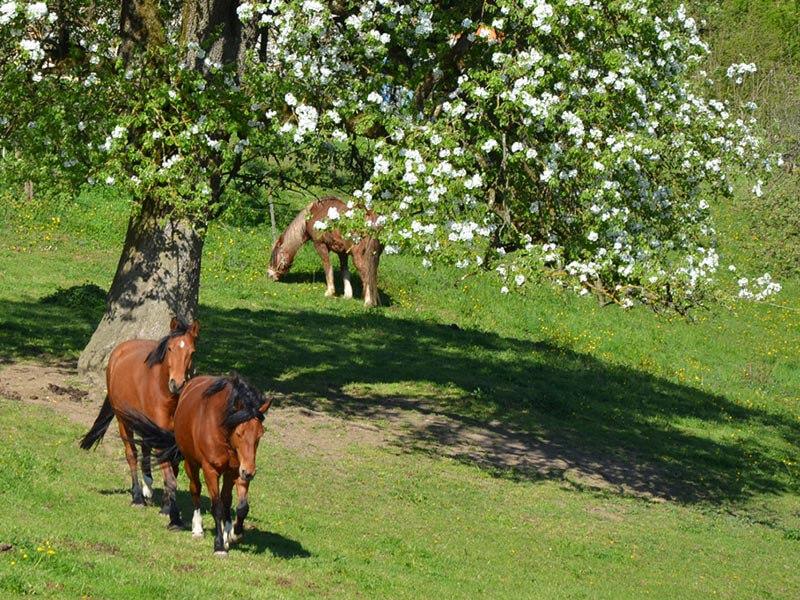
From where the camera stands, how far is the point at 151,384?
51.4 ft

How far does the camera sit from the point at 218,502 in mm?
14031

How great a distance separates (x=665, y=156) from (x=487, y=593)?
10.5 meters

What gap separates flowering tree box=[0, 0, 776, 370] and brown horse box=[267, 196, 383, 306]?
14186 millimetres

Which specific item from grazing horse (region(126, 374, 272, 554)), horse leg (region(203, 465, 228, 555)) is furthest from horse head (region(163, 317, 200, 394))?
horse leg (region(203, 465, 228, 555))

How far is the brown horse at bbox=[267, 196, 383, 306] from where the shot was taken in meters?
37.5

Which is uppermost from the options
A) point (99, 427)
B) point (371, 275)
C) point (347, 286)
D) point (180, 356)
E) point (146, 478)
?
point (371, 275)

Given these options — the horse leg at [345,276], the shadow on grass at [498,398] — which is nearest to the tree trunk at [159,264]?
the shadow on grass at [498,398]

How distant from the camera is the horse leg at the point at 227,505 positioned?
14133mm

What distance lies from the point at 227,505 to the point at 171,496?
1.28m

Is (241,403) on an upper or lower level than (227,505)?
upper

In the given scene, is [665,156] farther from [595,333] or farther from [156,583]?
[595,333]

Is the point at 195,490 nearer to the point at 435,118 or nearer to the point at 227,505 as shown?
the point at 227,505

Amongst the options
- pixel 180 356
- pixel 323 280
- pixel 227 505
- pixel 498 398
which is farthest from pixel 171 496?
pixel 323 280

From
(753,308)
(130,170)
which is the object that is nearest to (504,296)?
(753,308)
